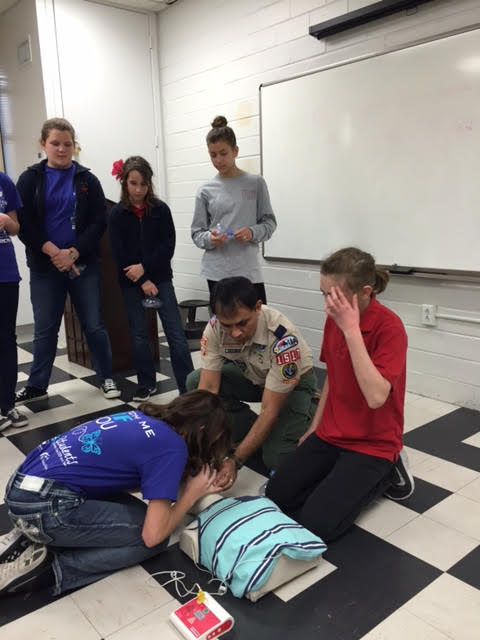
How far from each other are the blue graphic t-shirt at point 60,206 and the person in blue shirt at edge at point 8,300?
0.24 metres

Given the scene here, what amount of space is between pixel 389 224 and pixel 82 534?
2142 mm

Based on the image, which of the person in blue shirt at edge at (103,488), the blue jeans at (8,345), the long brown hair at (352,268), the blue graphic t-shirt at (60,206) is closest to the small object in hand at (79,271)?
the blue graphic t-shirt at (60,206)

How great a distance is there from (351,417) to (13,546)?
1048mm

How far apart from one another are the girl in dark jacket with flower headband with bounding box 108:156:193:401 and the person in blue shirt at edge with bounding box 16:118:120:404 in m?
0.15

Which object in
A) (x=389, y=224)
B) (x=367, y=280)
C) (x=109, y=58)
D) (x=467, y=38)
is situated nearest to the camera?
(x=367, y=280)

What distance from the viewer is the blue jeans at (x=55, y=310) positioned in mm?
2756

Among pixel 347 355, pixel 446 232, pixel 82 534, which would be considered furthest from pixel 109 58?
pixel 82 534

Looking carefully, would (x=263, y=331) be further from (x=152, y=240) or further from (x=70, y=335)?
(x=70, y=335)

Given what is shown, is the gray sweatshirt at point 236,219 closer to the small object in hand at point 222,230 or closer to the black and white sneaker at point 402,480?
the small object in hand at point 222,230

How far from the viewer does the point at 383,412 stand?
5.55ft

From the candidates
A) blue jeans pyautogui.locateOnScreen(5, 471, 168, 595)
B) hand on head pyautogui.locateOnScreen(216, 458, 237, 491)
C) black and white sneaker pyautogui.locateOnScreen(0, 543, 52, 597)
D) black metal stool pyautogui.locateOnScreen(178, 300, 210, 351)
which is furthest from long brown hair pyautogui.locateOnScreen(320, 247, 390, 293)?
black metal stool pyautogui.locateOnScreen(178, 300, 210, 351)

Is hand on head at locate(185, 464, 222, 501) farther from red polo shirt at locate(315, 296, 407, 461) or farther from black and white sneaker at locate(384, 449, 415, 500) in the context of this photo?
black and white sneaker at locate(384, 449, 415, 500)

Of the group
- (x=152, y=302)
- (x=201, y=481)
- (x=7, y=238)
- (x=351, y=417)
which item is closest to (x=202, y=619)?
(x=201, y=481)

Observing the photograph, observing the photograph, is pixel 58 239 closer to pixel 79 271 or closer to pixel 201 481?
pixel 79 271
